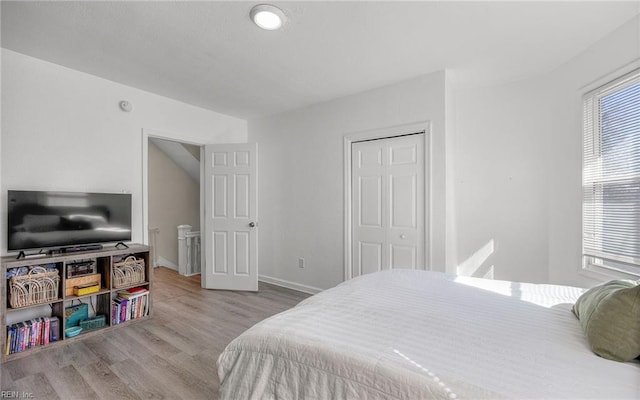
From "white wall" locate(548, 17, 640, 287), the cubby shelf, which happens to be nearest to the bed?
"white wall" locate(548, 17, 640, 287)

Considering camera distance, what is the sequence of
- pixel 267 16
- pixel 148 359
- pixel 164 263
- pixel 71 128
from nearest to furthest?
pixel 267 16 < pixel 148 359 < pixel 71 128 < pixel 164 263

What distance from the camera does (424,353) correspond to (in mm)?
1016

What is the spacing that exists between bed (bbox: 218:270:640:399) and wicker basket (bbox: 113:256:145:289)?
2215 millimetres

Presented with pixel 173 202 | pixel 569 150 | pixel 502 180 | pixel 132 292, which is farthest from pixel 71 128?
pixel 569 150

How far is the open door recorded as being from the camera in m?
3.98

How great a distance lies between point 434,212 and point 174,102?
341 cm

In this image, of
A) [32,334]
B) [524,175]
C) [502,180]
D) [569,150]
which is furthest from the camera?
[502,180]

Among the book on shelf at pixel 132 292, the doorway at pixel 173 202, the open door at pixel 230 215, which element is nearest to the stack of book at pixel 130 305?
the book on shelf at pixel 132 292

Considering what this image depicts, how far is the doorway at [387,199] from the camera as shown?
120 inches

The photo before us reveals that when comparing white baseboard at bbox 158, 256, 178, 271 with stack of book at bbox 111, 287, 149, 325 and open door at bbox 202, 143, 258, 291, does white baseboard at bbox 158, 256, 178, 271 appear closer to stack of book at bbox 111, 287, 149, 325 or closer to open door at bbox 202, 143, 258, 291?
open door at bbox 202, 143, 258, 291

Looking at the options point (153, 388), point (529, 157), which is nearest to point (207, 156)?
point (153, 388)

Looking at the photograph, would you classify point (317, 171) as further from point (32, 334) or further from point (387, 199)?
point (32, 334)

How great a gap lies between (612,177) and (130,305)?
14.4ft

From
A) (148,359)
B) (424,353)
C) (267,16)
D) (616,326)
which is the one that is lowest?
(148,359)
